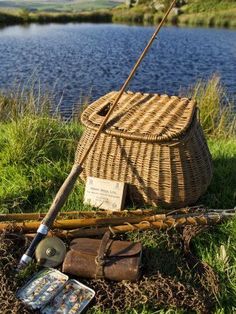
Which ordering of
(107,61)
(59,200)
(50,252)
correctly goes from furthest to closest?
(107,61) → (59,200) → (50,252)

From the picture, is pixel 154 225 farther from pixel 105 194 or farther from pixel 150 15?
pixel 150 15

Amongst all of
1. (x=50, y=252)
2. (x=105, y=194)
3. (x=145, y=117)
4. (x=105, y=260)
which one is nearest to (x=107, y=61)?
(x=145, y=117)

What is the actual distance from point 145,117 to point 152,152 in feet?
0.98

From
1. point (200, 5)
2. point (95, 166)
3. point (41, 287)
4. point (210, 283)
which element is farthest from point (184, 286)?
point (200, 5)

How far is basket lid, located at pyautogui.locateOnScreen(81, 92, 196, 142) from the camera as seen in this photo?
134 inches

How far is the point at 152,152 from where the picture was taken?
11.6ft

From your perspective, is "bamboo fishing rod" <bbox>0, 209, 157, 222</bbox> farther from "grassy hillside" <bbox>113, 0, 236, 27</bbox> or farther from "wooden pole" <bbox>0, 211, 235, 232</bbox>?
"grassy hillside" <bbox>113, 0, 236, 27</bbox>

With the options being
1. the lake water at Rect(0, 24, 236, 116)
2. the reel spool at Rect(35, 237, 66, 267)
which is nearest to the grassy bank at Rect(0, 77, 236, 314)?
the reel spool at Rect(35, 237, 66, 267)

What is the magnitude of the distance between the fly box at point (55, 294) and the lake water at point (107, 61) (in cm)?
679

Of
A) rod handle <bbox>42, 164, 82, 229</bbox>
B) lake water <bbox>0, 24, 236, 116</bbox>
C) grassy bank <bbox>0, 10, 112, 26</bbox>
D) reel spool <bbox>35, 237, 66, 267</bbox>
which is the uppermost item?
grassy bank <bbox>0, 10, 112, 26</bbox>

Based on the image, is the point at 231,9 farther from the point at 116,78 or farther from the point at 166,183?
the point at 166,183

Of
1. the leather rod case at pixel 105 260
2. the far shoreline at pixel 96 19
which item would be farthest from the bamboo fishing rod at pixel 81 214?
the far shoreline at pixel 96 19

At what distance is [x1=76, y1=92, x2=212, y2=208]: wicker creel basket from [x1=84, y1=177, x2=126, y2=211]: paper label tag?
8cm

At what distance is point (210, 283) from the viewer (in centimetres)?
288
